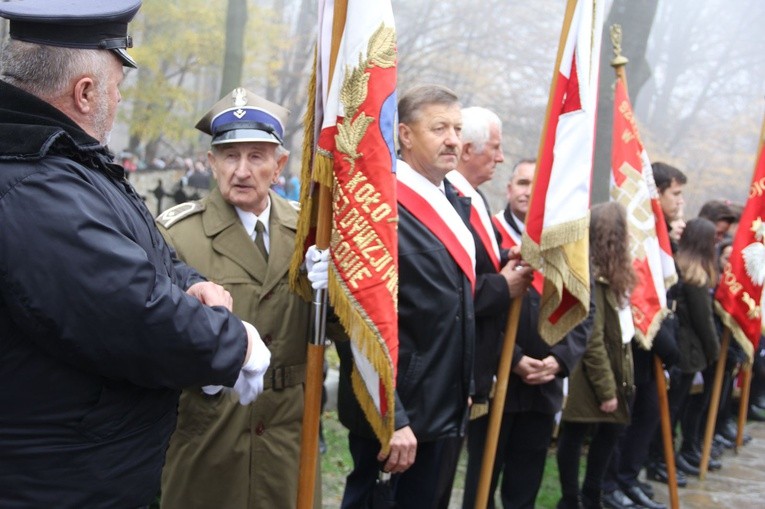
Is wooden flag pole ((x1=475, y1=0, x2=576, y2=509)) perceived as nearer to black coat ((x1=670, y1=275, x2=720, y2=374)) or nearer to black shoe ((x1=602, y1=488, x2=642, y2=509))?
black shoe ((x1=602, y1=488, x2=642, y2=509))

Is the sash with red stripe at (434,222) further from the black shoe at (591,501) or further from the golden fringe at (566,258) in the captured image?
the black shoe at (591,501)

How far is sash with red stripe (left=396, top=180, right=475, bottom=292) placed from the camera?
3.53 metres

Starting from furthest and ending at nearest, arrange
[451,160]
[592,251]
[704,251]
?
1. [704,251]
2. [592,251]
3. [451,160]

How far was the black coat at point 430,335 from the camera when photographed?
343 centimetres

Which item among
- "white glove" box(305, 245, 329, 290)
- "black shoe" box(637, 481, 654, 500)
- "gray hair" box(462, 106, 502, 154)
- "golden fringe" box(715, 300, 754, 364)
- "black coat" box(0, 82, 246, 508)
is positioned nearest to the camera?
"black coat" box(0, 82, 246, 508)

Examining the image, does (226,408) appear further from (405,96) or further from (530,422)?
(530,422)

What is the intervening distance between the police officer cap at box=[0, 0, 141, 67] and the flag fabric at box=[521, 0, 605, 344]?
2305 millimetres

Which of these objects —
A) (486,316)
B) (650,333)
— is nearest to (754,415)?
(650,333)

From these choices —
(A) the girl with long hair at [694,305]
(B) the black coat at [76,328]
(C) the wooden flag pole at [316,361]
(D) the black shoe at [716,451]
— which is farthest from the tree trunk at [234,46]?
(B) the black coat at [76,328]

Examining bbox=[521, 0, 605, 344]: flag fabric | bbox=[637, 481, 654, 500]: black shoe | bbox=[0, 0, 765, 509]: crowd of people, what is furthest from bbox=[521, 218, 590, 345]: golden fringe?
bbox=[637, 481, 654, 500]: black shoe

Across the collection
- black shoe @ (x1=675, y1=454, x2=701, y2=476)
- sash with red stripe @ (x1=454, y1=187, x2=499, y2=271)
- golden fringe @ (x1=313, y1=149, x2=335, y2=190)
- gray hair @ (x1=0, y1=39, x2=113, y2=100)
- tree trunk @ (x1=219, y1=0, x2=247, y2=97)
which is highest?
tree trunk @ (x1=219, y1=0, x2=247, y2=97)

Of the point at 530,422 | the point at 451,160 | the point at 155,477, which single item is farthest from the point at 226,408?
the point at 530,422

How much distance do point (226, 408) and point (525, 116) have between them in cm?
1566

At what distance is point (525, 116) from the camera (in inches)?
700
